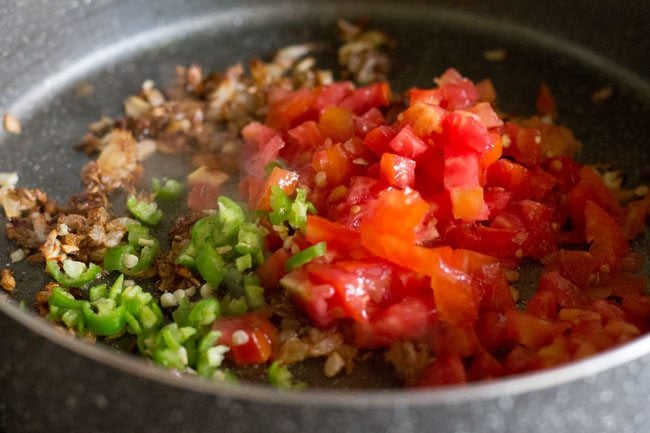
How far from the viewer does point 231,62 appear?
215cm

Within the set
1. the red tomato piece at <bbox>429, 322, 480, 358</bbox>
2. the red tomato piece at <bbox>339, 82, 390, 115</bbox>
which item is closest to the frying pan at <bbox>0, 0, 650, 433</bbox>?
the red tomato piece at <bbox>429, 322, 480, 358</bbox>

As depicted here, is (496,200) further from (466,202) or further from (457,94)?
(457,94)

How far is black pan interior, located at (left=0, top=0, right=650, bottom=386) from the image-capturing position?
1878 millimetres

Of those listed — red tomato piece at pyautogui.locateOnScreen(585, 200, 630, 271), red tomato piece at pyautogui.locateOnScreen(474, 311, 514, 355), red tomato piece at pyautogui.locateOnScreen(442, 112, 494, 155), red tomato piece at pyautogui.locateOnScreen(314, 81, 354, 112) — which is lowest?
red tomato piece at pyautogui.locateOnScreen(474, 311, 514, 355)

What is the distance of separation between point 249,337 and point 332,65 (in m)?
0.97

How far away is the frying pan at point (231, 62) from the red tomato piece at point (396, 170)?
370mm

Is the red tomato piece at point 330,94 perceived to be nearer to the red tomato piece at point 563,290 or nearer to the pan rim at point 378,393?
the red tomato piece at point 563,290

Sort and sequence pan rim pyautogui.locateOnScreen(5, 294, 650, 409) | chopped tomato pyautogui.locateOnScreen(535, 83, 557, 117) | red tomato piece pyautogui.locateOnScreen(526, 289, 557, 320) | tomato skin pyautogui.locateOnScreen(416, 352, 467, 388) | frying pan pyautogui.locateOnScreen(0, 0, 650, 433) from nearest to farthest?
pan rim pyautogui.locateOnScreen(5, 294, 650, 409), frying pan pyautogui.locateOnScreen(0, 0, 650, 433), tomato skin pyautogui.locateOnScreen(416, 352, 467, 388), red tomato piece pyautogui.locateOnScreen(526, 289, 557, 320), chopped tomato pyautogui.locateOnScreen(535, 83, 557, 117)

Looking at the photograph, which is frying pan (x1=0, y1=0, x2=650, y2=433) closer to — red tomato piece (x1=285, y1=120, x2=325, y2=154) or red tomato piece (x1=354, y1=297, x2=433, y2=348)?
red tomato piece (x1=354, y1=297, x2=433, y2=348)

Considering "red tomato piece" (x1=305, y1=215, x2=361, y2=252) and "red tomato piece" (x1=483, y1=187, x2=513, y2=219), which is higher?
"red tomato piece" (x1=305, y1=215, x2=361, y2=252)

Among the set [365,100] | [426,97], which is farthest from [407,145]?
[365,100]

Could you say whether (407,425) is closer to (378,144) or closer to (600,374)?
(600,374)

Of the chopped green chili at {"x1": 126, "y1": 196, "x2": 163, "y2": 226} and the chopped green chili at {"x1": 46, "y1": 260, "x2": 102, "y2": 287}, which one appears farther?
the chopped green chili at {"x1": 126, "y1": 196, "x2": 163, "y2": 226}

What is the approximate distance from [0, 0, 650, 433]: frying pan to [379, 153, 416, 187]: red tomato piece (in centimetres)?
37
